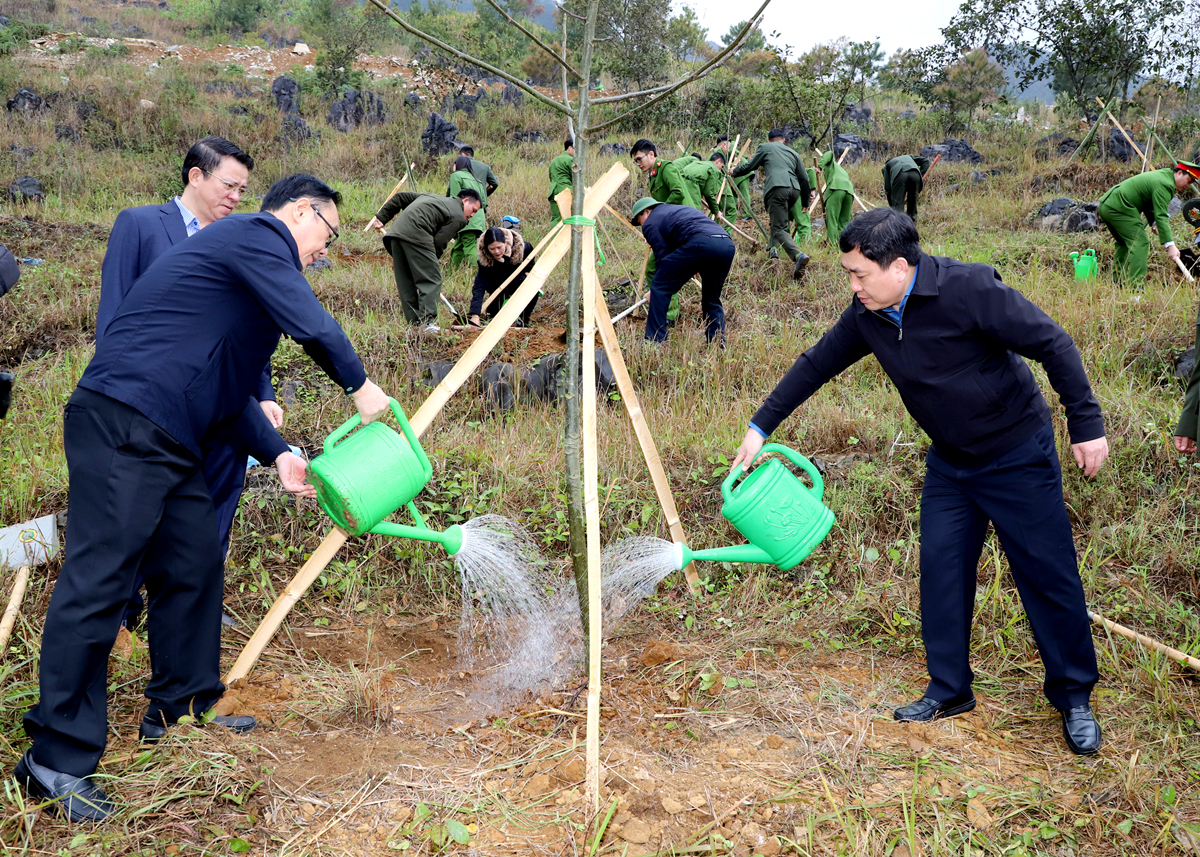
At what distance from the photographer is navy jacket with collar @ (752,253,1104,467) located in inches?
88.4

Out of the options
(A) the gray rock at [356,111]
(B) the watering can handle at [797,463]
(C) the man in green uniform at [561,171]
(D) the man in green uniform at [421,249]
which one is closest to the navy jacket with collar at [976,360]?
(B) the watering can handle at [797,463]

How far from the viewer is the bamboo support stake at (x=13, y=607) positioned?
2629 millimetres

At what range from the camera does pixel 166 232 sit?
2.69 metres

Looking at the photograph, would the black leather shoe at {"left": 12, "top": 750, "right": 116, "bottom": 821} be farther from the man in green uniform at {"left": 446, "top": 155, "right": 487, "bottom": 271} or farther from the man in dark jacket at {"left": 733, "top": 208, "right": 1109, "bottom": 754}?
the man in green uniform at {"left": 446, "top": 155, "right": 487, "bottom": 271}

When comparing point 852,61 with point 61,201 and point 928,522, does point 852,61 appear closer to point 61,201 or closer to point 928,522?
point 61,201

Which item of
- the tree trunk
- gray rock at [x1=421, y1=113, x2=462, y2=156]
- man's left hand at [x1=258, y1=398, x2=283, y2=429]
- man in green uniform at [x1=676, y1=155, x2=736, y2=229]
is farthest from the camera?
gray rock at [x1=421, y1=113, x2=462, y2=156]

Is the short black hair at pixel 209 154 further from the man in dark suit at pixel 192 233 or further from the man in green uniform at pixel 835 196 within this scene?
the man in green uniform at pixel 835 196

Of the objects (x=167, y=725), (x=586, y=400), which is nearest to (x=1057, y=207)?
(x=586, y=400)

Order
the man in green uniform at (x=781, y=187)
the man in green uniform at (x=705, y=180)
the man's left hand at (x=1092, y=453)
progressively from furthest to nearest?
the man in green uniform at (x=781, y=187), the man in green uniform at (x=705, y=180), the man's left hand at (x=1092, y=453)

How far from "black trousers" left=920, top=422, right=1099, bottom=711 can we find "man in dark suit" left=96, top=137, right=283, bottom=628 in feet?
7.36

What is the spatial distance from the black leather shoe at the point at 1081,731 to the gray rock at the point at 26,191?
1297 centimetres

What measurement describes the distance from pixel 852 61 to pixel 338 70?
11.1 metres

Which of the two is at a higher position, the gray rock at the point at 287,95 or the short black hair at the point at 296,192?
the gray rock at the point at 287,95

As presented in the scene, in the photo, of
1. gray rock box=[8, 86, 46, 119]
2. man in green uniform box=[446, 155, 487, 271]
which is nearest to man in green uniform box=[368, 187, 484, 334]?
man in green uniform box=[446, 155, 487, 271]
